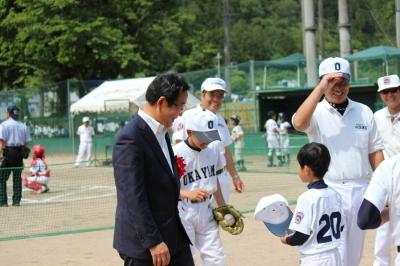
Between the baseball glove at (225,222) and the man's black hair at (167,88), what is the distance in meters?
2.03

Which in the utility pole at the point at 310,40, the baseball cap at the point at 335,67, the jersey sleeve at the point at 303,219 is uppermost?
the utility pole at the point at 310,40

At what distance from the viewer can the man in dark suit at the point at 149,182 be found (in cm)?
416

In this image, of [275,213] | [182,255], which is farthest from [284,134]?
[182,255]

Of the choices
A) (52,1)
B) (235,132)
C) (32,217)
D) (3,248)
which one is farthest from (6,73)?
(3,248)

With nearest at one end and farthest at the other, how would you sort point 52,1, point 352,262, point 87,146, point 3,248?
1. point 352,262
2. point 3,248
3. point 87,146
4. point 52,1

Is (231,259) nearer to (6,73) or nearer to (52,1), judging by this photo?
(52,1)

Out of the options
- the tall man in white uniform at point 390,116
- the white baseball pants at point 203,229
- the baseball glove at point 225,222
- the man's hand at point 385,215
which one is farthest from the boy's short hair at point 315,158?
the tall man in white uniform at point 390,116

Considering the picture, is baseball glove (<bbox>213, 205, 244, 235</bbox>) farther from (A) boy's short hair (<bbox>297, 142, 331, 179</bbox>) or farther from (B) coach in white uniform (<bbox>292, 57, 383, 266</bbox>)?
(A) boy's short hair (<bbox>297, 142, 331, 179</bbox>)

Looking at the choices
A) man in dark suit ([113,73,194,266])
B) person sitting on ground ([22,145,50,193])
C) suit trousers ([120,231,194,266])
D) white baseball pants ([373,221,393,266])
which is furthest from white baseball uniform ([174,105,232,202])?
person sitting on ground ([22,145,50,193])

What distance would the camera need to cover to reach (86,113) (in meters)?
31.9

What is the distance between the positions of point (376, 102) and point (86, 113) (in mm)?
14349

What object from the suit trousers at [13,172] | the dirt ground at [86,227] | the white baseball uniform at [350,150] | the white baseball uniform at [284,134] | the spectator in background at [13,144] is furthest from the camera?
the white baseball uniform at [284,134]

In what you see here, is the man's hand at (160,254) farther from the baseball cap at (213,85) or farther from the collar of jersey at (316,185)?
the baseball cap at (213,85)

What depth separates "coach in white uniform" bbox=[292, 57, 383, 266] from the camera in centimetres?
566
